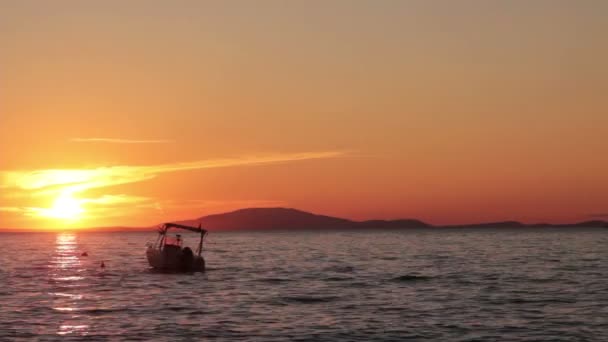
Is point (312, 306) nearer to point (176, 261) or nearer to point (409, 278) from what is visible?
point (409, 278)

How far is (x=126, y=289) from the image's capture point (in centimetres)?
7350

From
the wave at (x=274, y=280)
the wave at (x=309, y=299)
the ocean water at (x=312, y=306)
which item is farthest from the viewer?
the wave at (x=274, y=280)

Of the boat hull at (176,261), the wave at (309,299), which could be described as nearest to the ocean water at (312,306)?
the wave at (309,299)

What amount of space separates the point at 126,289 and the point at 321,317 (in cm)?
2872

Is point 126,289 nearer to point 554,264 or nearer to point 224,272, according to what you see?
point 224,272

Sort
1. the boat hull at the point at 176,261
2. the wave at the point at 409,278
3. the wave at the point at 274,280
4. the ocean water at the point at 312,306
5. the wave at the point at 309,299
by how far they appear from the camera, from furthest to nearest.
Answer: the boat hull at the point at 176,261 → the wave at the point at 409,278 → the wave at the point at 274,280 → the wave at the point at 309,299 → the ocean water at the point at 312,306

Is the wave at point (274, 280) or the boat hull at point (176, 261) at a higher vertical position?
the boat hull at point (176, 261)

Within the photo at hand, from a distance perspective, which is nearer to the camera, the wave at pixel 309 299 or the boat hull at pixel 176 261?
the wave at pixel 309 299

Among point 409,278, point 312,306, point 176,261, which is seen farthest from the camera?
point 176,261

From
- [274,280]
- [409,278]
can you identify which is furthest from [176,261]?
[409,278]

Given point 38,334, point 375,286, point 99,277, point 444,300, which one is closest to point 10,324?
point 38,334

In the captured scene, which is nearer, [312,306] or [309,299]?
[312,306]

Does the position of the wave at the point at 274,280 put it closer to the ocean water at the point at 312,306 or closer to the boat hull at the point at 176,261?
the ocean water at the point at 312,306

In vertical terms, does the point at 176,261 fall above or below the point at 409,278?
above
